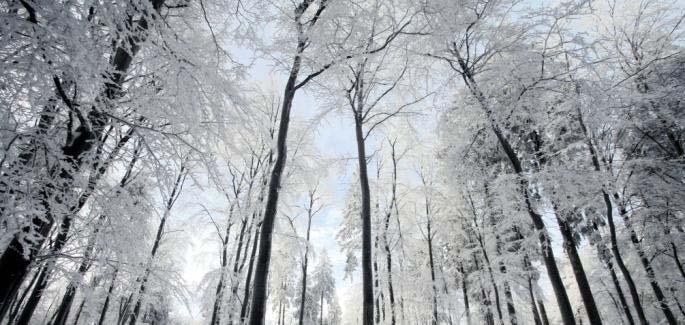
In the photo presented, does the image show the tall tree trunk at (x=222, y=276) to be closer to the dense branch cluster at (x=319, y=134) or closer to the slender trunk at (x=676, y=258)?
the dense branch cluster at (x=319, y=134)

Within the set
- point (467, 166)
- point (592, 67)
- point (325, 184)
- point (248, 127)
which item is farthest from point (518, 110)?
point (325, 184)

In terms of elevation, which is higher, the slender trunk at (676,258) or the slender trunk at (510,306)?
the slender trunk at (676,258)

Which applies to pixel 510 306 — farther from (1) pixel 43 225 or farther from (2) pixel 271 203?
(1) pixel 43 225

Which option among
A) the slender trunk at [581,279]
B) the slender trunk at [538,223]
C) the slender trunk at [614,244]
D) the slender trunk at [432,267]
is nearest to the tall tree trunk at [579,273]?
the slender trunk at [581,279]

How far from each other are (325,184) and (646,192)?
12.4 meters

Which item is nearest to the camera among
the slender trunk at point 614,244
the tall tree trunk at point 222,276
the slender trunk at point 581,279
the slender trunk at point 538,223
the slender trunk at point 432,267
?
the slender trunk at point 581,279

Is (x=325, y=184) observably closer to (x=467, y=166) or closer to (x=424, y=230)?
(x=424, y=230)

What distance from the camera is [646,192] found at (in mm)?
9820

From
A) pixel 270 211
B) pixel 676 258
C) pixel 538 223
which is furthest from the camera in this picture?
pixel 676 258

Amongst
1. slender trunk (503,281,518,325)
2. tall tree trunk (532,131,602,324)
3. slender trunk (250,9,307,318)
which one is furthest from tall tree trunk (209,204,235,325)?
slender trunk (503,281,518,325)

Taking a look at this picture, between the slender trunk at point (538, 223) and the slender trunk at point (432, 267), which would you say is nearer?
the slender trunk at point (538, 223)

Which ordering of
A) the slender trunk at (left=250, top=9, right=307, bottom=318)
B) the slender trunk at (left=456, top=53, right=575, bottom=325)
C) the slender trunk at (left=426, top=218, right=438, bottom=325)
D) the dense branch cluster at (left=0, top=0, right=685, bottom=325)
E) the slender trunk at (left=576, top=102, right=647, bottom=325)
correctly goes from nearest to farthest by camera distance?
1. the dense branch cluster at (left=0, top=0, right=685, bottom=325)
2. the slender trunk at (left=250, top=9, right=307, bottom=318)
3. the slender trunk at (left=456, top=53, right=575, bottom=325)
4. the slender trunk at (left=576, top=102, right=647, bottom=325)
5. the slender trunk at (left=426, top=218, right=438, bottom=325)

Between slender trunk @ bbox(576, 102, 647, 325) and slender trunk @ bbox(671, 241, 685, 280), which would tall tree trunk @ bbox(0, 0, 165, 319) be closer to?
slender trunk @ bbox(576, 102, 647, 325)

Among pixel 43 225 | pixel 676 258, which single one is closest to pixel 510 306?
pixel 676 258
